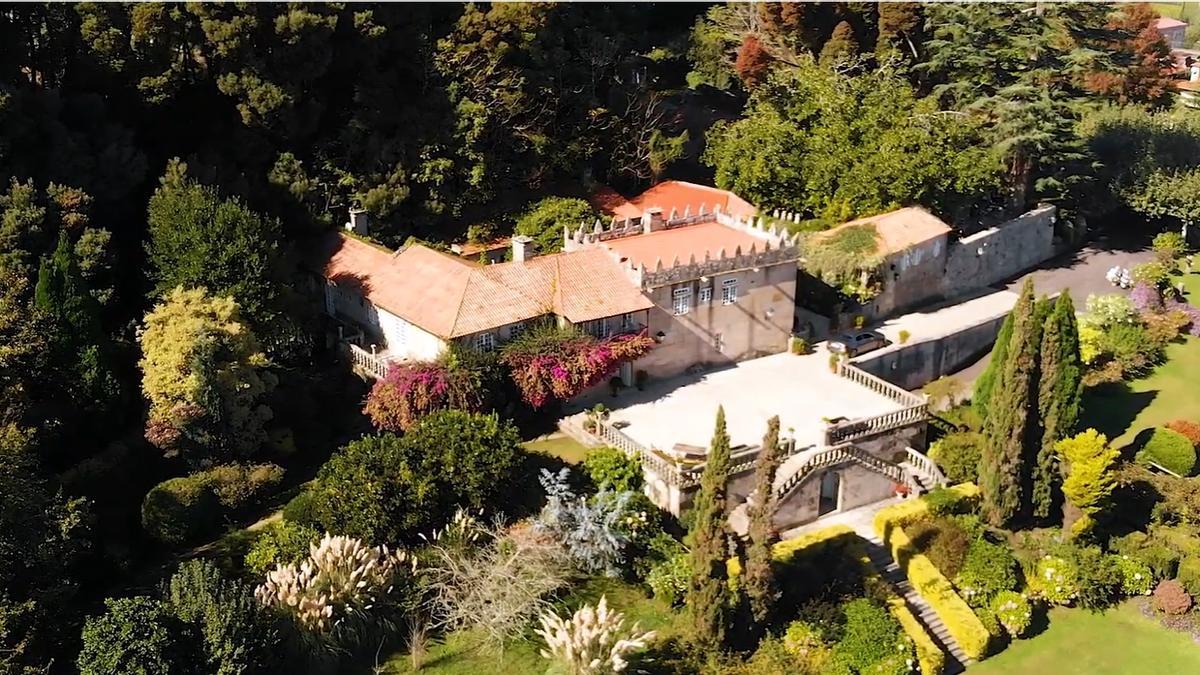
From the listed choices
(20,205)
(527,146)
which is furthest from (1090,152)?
(20,205)

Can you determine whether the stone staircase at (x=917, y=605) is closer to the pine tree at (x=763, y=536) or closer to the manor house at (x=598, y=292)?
the pine tree at (x=763, y=536)

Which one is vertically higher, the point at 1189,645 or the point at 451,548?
the point at 451,548

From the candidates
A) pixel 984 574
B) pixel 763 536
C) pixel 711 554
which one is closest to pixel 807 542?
pixel 763 536

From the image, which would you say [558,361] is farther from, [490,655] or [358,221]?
[358,221]

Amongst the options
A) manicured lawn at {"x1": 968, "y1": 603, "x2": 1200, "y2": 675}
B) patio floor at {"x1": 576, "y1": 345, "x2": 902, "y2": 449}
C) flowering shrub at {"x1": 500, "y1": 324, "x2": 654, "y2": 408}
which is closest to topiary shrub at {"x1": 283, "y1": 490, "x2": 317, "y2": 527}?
flowering shrub at {"x1": 500, "y1": 324, "x2": 654, "y2": 408}

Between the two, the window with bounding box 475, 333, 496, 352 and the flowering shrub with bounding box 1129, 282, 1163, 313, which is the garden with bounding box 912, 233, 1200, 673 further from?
the window with bounding box 475, 333, 496, 352

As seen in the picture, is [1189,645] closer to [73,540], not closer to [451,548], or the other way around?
[451,548]
